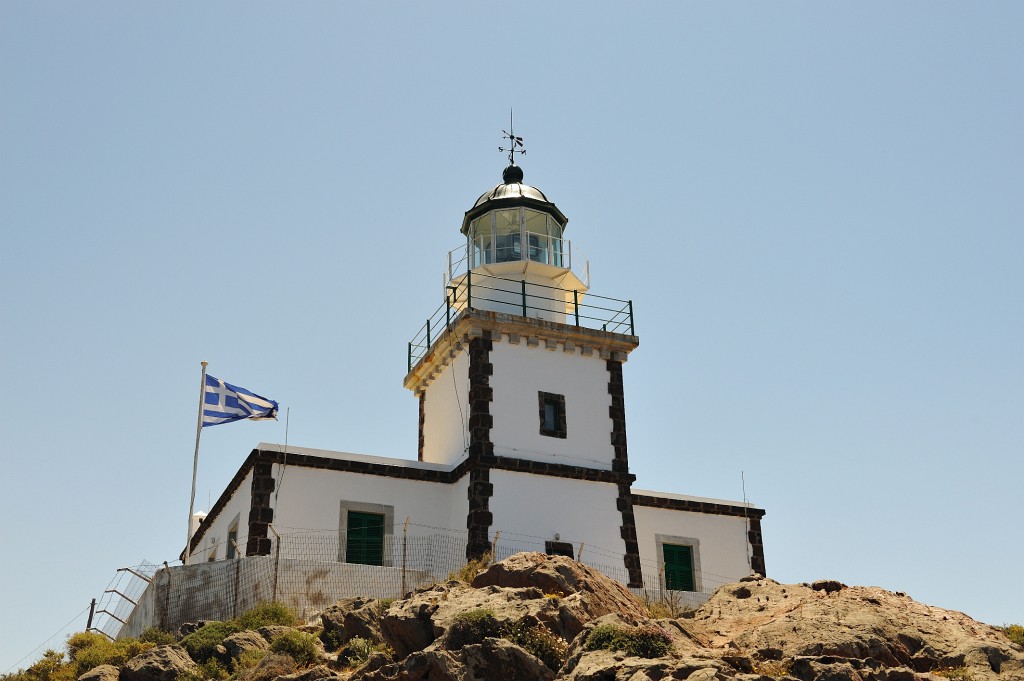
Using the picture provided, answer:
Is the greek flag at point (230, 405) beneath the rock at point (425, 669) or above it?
above

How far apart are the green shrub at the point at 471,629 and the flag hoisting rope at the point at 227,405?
10.3 metres

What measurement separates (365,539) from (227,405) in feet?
14.8

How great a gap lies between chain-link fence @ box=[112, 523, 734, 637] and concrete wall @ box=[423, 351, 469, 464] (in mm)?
3020

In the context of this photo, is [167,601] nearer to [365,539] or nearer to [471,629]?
[365,539]

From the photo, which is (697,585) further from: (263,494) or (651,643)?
(651,643)

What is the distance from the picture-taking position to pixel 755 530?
1240 inches

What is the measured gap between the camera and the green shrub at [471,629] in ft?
59.1

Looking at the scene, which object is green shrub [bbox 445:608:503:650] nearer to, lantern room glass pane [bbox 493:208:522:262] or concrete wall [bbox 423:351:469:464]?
concrete wall [bbox 423:351:469:464]

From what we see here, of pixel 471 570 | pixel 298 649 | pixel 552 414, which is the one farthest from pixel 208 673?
pixel 552 414

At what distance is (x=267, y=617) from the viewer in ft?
73.3

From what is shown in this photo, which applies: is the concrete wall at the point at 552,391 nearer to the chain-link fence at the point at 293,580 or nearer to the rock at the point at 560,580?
the chain-link fence at the point at 293,580

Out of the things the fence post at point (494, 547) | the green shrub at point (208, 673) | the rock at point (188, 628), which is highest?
the fence post at point (494, 547)

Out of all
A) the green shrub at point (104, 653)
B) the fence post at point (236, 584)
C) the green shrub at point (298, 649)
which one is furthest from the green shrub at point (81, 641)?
the green shrub at point (298, 649)

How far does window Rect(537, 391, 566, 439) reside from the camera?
96.2ft
